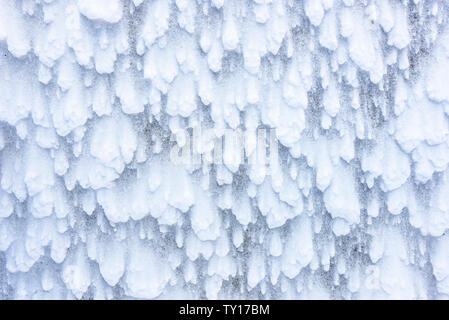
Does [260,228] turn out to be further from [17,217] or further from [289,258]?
[17,217]

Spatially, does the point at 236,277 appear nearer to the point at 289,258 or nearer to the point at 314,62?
the point at 289,258

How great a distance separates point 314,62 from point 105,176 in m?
0.16

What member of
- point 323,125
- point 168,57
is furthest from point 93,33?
point 323,125

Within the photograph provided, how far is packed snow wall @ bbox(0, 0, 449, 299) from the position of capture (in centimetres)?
29

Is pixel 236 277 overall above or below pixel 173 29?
below

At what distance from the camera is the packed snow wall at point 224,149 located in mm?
292

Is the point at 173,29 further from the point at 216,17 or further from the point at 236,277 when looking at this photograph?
the point at 236,277

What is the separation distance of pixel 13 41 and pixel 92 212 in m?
0.12

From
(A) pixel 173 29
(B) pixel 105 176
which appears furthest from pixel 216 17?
(B) pixel 105 176

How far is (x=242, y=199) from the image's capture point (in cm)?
31

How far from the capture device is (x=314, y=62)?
0.98ft

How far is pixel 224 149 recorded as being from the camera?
0.30 metres

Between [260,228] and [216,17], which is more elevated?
[216,17]

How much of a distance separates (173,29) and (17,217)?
0.17 meters
